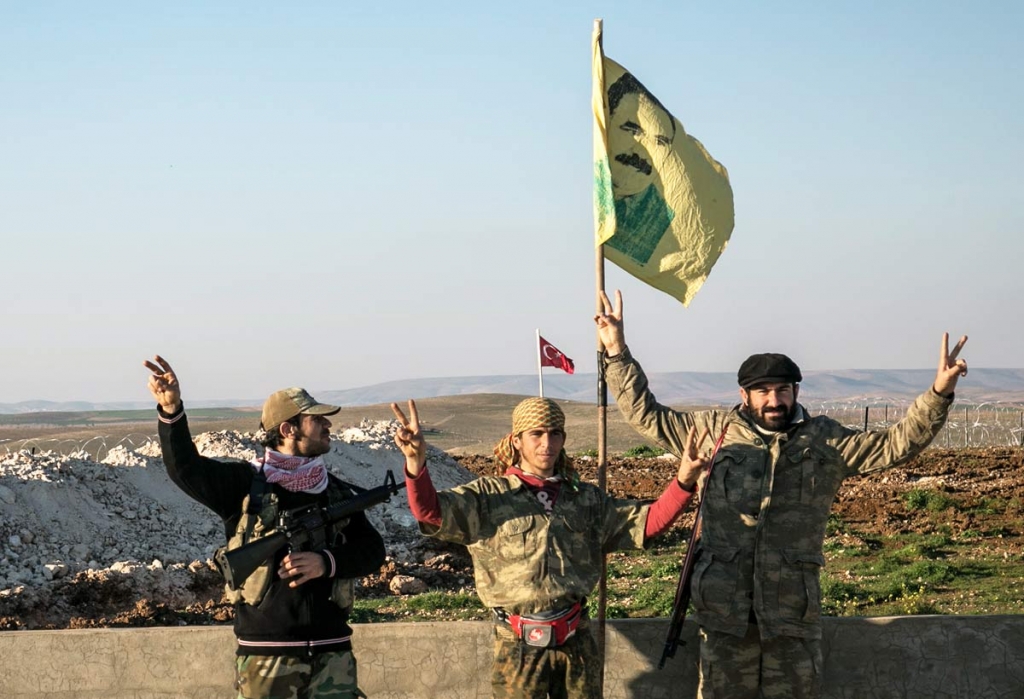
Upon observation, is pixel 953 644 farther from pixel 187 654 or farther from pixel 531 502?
pixel 187 654

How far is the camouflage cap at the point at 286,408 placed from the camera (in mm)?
→ 5605

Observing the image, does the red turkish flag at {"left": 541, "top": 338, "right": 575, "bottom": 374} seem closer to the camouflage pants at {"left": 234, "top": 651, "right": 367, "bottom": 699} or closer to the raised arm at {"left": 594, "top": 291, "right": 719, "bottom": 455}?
the raised arm at {"left": 594, "top": 291, "right": 719, "bottom": 455}

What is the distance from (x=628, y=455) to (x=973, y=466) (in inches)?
358

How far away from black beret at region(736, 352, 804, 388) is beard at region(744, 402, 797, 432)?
134mm

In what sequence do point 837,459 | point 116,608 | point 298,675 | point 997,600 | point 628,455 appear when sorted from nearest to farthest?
1. point 298,675
2. point 837,459
3. point 997,600
4. point 116,608
5. point 628,455

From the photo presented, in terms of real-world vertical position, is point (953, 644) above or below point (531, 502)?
below

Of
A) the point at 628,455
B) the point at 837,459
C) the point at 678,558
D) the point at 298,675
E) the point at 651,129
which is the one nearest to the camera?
the point at 298,675

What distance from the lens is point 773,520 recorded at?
5934 millimetres

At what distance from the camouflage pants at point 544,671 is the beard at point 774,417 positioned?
1304 millimetres

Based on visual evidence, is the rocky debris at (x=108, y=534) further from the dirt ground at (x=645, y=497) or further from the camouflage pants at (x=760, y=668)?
the camouflage pants at (x=760, y=668)

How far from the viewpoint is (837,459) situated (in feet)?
Answer: 19.7

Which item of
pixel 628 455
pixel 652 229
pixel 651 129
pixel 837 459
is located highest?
pixel 651 129

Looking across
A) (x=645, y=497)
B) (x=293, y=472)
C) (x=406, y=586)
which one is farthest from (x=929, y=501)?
(x=293, y=472)

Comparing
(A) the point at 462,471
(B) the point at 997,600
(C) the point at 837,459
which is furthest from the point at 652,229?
(A) the point at 462,471
